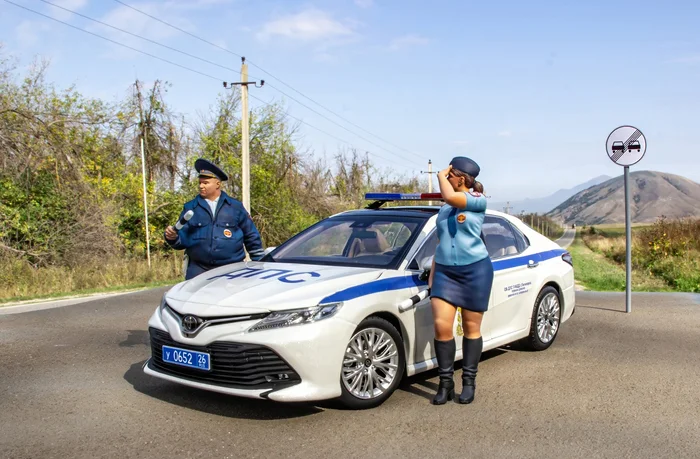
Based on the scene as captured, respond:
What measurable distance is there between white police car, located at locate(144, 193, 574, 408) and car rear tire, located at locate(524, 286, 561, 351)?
20.7 inches

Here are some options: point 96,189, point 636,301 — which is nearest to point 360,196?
point 96,189

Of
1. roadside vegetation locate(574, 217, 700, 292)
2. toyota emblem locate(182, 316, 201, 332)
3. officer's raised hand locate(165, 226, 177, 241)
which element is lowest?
roadside vegetation locate(574, 217, 700, 292)

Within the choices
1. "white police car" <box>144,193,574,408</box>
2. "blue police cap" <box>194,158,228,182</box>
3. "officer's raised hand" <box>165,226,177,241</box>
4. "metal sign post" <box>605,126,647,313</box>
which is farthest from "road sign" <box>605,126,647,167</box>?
"officer's raised hand" <box>165,226,177,241</box>

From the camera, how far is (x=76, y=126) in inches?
917

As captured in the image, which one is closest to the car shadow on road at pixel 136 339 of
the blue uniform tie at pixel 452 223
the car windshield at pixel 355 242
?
the car windshield at pixel 355 242

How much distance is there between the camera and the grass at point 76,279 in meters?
15.1

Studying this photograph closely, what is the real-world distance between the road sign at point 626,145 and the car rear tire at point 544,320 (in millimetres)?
3813

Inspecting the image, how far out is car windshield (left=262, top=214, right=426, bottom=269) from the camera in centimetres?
595

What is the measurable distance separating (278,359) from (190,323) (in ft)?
2.47

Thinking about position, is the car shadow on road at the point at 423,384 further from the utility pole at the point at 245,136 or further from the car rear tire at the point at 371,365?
the utility pole at the point at 245,136

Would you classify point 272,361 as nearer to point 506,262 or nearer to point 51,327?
point 506,262

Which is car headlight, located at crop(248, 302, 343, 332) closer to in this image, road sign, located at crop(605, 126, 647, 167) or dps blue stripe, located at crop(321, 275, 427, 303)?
dps blue stripe, located at crop(321, 275, 427, 303)

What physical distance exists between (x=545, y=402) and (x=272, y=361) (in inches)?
89.1

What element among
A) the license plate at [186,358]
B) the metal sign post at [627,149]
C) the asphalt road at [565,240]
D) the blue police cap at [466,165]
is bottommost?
the asphalt road at [565,240]
